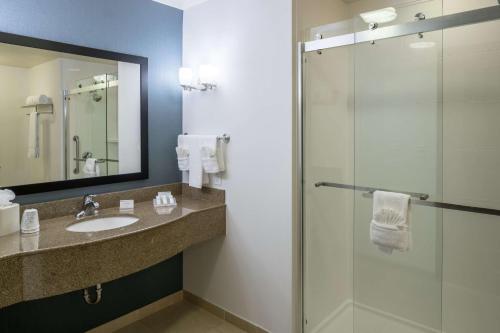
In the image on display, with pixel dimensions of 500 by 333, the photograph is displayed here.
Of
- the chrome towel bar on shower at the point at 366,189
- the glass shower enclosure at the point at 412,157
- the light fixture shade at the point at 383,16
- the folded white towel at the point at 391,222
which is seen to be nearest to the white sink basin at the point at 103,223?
the glass shower enclosure at the point at 412,157

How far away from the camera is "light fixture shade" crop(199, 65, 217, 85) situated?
2480 millimetres

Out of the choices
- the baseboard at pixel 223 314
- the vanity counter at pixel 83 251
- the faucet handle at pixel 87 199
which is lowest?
the baseboard at pixel 223 314

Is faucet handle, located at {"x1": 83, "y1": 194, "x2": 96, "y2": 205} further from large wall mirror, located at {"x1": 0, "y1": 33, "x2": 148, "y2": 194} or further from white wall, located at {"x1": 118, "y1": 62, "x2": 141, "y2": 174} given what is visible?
white wall, located at {"x1": 118, "y1": 62, "x2": 141, "y2": 174}

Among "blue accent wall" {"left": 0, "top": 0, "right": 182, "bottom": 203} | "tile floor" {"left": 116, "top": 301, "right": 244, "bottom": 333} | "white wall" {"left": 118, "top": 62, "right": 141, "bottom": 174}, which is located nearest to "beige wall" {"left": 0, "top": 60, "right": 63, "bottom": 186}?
"blue accent wall" {"left": 0, "top": 0, "right": 182, "bottom": 203}

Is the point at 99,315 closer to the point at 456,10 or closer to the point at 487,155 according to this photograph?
the point at 487,155

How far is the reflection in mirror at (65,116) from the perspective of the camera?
1951mm

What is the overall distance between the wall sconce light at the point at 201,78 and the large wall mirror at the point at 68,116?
0.29 metres

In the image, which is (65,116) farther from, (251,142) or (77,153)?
(251,142)

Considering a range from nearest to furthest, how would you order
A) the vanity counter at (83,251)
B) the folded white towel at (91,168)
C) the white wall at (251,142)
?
the vanity counter at (83,251) < the white wall at (251,142) < the folded white towel at (91,168)

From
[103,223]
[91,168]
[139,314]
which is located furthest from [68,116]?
[139,314]

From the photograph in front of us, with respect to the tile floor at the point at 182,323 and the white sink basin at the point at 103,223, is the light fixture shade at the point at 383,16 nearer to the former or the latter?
the white sink basin at the point at 103,223

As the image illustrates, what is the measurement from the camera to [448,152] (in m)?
2.09

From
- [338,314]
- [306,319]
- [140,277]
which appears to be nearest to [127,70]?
[140,277]

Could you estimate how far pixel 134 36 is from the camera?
8.20 ft
